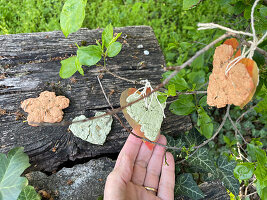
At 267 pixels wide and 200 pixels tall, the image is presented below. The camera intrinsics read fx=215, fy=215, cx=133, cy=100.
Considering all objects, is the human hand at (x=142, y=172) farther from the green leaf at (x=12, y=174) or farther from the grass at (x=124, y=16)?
the grass at (x=124, y=16)

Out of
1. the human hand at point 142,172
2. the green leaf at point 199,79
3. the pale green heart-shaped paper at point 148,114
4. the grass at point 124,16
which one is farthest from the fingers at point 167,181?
the grass at point 124,16

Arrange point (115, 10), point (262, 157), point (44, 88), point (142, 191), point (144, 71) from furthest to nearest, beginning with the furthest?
point (115, 10) → point (144, 71) → point (44, 88) → point (142, 191) → point (262, 157)

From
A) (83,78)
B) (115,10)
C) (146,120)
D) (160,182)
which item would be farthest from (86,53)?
(115,10)

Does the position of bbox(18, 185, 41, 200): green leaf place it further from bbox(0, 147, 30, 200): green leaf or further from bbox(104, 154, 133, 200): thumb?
bbox(104, 154, 133, 200): thumb

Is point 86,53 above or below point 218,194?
above

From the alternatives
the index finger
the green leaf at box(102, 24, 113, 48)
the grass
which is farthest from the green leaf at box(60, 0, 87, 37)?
the grass

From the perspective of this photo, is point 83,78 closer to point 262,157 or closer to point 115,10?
point 262,157
